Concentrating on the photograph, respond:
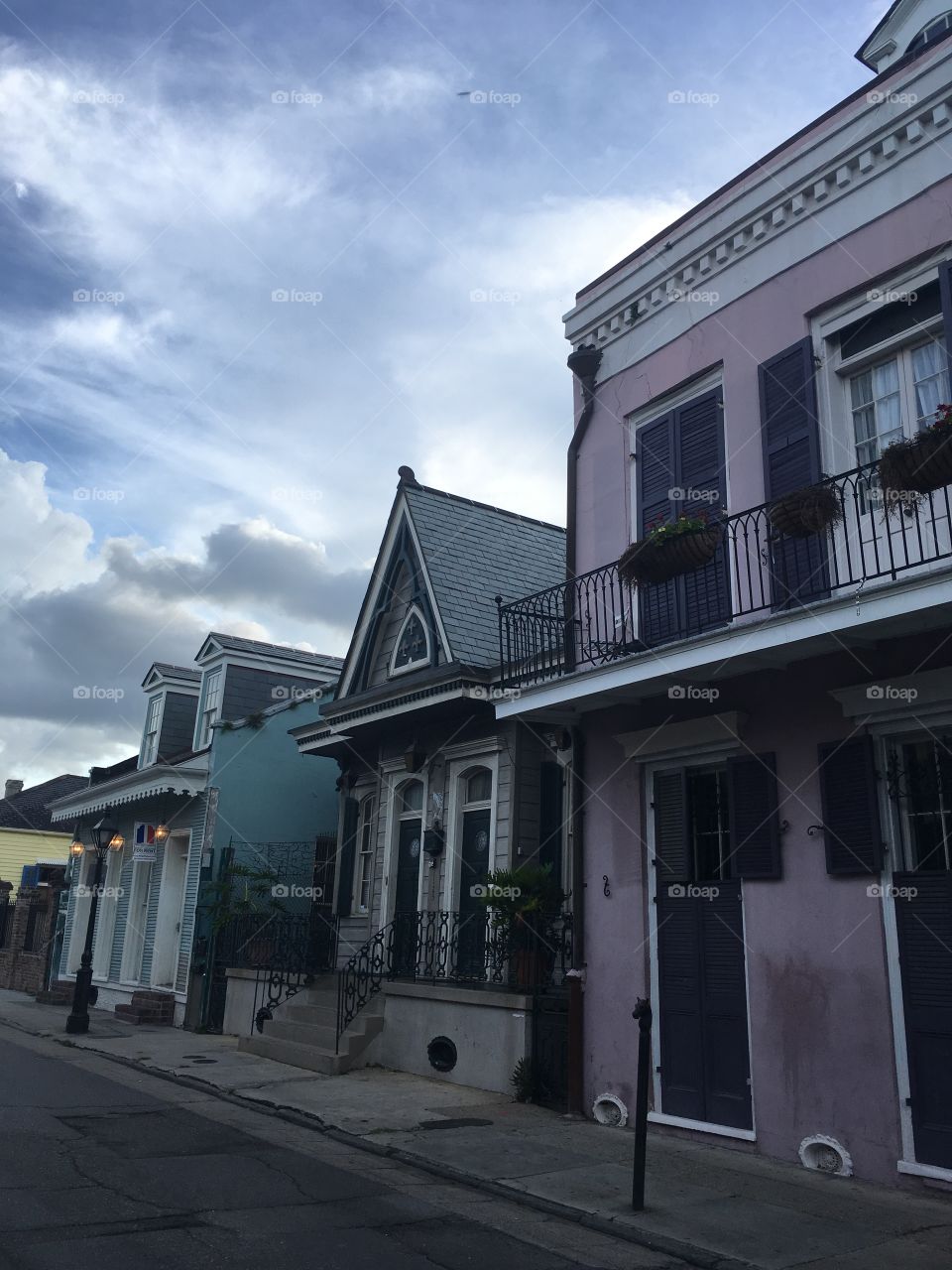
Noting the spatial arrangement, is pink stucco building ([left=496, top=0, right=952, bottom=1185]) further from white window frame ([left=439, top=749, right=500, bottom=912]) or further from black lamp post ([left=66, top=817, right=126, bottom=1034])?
black lamp post ([left=66, top=817, right=126, bottom=1034])

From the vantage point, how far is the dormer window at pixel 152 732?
22.6 metres

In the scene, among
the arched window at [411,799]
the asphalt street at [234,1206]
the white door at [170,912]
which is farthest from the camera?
the white door at [170,912]

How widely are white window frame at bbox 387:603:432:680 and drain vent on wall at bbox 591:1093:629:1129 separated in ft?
21.5

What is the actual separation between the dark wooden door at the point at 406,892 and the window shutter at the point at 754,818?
5644mm

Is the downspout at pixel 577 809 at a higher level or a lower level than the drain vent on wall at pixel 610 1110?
higher

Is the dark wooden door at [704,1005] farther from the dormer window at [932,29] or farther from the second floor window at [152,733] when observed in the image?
the second floor window at [152,733]

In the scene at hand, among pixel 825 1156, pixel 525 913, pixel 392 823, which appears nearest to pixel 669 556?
pixel 525 913

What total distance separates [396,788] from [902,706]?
8.89 meters

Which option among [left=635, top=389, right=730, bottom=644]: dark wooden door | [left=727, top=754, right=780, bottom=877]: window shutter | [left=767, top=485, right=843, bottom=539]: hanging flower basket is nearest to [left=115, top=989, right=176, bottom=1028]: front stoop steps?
[left=635, top=389, right=730, bottom=644]: dark wooden door

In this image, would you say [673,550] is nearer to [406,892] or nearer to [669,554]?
[669,554]

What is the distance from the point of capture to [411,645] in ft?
51.1

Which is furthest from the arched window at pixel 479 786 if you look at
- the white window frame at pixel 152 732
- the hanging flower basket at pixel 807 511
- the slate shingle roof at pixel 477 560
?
the white window frame at pixel 152 732

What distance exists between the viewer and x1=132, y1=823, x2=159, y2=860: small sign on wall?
20781mm

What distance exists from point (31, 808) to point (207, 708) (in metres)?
18.4
